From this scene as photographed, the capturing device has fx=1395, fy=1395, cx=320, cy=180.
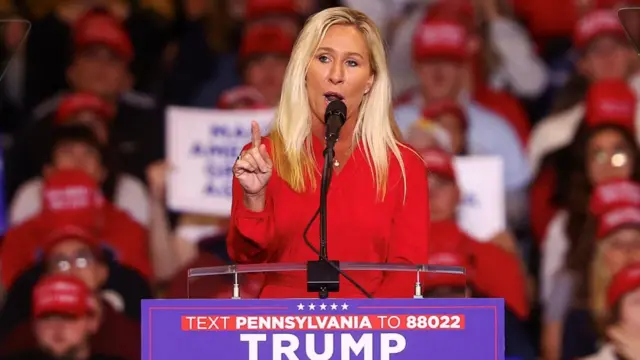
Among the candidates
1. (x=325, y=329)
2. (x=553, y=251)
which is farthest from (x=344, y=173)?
(x=553, y=251)

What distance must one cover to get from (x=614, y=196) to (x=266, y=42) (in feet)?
5.34

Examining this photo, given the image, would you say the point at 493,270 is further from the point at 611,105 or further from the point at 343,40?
the point at 343,40

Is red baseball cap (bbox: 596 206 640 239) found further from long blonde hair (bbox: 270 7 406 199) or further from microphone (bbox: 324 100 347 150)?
microphone (bbox: 324 100 347 150)

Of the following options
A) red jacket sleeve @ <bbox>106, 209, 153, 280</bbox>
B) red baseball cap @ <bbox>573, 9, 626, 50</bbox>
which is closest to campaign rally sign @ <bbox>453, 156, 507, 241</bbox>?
red baseball cap @ <bbox>573, 9, 626, 50</bbox>

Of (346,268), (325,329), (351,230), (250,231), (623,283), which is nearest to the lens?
(325,329)

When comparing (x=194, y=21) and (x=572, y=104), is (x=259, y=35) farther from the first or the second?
(x=572, y=104)

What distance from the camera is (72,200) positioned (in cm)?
593

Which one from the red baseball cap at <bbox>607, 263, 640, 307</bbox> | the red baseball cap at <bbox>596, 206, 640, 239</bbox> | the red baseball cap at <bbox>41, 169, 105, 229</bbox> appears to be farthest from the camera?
the red baseball cap at <bbox>41, 169, 105, 229</bbox>

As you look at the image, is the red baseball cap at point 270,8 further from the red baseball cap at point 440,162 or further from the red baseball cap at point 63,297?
the red baseball cap at point 63,297

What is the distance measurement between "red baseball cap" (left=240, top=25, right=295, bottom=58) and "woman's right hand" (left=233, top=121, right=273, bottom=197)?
3.42 metres

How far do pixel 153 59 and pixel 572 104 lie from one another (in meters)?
1.86

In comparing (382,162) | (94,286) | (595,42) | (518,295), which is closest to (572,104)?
(595,42)

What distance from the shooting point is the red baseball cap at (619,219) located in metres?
5.65

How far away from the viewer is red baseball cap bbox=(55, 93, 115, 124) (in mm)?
6141
